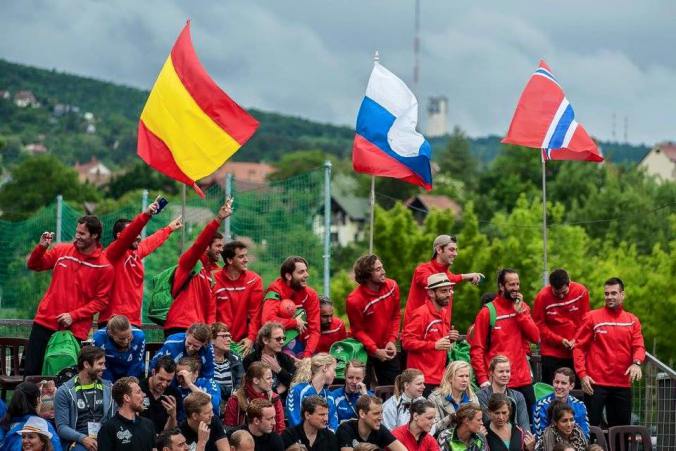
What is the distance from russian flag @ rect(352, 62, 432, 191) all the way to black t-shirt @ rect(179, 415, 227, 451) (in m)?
4.72

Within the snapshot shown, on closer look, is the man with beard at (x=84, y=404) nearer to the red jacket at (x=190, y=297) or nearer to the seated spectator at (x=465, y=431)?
the red jacket at (x=190, y=297)

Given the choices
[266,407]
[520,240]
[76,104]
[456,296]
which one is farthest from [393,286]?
[76,104]

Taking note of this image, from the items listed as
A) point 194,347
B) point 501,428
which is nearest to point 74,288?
point 194,347

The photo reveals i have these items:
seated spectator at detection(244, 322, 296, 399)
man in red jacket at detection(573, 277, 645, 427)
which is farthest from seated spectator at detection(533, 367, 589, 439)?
seated spectator at detection(244, 322, 296, 399)

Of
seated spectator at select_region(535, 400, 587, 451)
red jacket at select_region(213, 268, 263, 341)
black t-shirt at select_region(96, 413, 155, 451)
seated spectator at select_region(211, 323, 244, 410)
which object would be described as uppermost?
red jacket at select_region(213, 268, 263, 341)

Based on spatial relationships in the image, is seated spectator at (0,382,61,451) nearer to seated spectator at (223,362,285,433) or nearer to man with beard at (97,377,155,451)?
man with beard at (97,377,155,451)

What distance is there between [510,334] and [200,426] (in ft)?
12.8

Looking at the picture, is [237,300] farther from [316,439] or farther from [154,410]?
[316,439]

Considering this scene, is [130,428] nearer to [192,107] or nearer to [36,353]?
[36,353]

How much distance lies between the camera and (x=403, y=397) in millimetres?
12734

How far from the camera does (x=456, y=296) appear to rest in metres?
47.2

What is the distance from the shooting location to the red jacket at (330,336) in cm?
1424

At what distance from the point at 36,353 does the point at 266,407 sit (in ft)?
8.48

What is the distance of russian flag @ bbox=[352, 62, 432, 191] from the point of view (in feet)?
51.2
